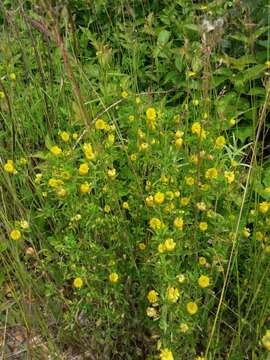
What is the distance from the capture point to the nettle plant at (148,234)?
1280mm

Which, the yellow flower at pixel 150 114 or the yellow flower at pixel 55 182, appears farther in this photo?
the yellow flower at pixel 150 114

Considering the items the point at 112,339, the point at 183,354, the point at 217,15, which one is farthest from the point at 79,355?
the point at 217,15

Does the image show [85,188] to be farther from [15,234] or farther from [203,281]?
[203,281]

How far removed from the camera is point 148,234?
155 centimetres

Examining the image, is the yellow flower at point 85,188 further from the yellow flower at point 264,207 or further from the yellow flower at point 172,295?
the yellow flower at point 264,207

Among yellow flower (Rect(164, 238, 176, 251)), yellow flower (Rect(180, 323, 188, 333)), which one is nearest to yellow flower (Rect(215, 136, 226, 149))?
yellow flower (Rect(164, 238, 176, 251))

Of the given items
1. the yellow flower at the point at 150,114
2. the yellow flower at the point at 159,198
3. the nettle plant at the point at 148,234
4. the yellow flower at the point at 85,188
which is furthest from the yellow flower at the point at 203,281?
the yellow flower at the point at 150,114

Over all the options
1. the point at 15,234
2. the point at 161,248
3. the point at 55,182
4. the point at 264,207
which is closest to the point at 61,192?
the point at 55,182

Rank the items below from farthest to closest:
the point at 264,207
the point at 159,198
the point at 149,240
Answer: the point at 149,240
the point at 264,207
the point at 159,198

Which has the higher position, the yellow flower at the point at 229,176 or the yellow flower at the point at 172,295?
the yellow flower at the point at 229,176

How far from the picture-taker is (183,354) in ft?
4.51

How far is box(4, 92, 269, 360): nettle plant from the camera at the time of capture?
128 cm

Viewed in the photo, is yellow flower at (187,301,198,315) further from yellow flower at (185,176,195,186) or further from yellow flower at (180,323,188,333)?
yellow flower at (185,176,195,186)

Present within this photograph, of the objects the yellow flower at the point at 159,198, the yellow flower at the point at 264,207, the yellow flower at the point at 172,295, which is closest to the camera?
the yellow flower at the point at 172,295
